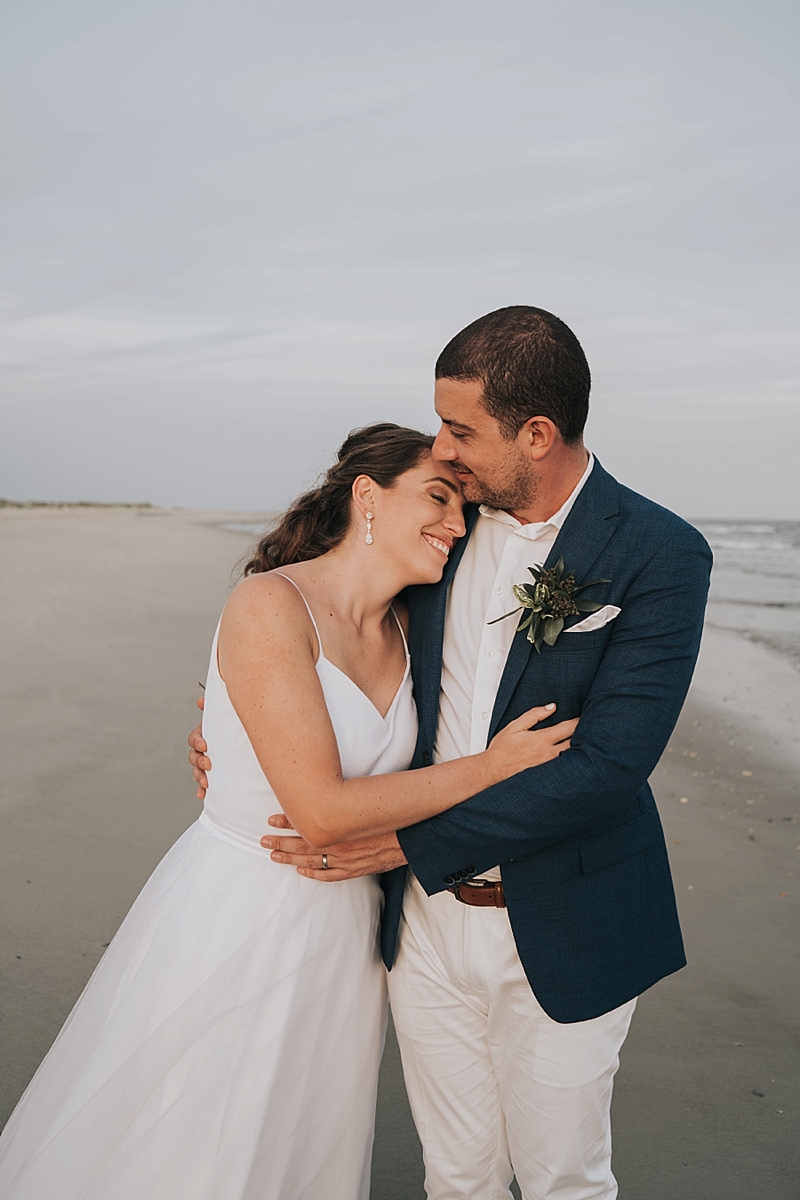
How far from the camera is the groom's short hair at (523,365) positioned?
235 centimetres

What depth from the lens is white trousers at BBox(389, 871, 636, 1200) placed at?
2369mm

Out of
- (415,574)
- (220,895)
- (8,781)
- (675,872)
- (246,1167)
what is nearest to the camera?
(246,1167)

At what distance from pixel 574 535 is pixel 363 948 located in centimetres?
124

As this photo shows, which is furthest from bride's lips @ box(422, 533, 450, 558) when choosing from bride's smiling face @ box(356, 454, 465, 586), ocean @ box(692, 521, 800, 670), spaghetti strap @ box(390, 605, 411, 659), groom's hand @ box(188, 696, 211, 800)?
ocean @ box(692, 521, 800, 670)

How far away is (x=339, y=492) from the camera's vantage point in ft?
→ 9.41

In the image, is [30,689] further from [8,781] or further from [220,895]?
[220,895]

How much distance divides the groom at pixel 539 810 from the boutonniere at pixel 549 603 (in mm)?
11

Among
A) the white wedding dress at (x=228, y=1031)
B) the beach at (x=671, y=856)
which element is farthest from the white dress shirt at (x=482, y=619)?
the beach at (x=671, y=856)

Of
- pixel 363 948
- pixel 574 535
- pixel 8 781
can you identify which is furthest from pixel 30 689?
pixel 574 535

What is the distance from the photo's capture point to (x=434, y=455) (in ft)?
8.63

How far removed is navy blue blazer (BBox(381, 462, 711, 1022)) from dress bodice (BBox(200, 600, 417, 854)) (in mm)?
291

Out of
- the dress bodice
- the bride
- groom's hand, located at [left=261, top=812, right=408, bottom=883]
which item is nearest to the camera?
the bride

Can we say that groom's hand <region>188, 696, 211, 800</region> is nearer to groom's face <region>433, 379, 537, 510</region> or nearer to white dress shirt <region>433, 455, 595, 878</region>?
white dress shirt <region>433, 455, 595, 878</region>

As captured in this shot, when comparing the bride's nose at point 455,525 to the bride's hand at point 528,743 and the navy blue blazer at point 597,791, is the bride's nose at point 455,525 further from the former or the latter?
the bride's hand at point 528,743
